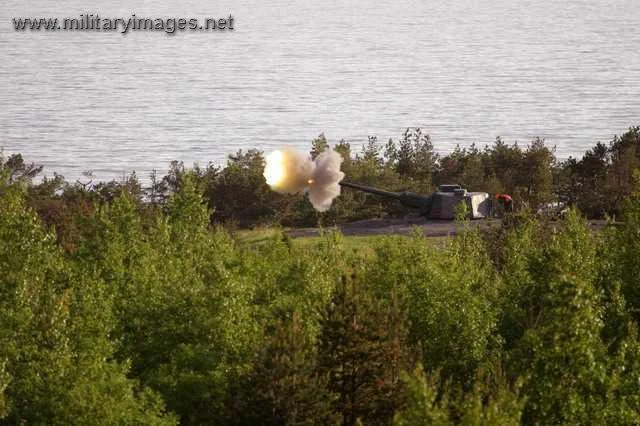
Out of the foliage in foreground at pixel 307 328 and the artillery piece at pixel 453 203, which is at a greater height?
the artillery piece at pixel 453 203

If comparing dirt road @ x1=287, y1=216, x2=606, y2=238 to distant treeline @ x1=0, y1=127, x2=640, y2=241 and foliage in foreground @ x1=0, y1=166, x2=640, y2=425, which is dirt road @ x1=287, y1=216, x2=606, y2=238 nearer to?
distant treeline @ x1=0, y1=127, x2=640, y2=241

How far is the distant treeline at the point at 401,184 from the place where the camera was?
119 metres

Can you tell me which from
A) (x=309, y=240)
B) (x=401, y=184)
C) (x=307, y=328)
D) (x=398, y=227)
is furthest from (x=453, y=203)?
(x=307, y=328)

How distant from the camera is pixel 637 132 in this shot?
136 metres

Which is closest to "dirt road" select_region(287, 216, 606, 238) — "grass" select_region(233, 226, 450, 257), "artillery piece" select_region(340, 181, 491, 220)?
"artillery piece" select_region(340, 181, 491, 220)

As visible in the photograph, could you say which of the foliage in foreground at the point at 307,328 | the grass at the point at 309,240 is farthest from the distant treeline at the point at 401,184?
the foliage in foreground at the point at 307,328

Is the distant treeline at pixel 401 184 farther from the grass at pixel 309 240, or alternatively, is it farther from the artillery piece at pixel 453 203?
the artillery piece at pixel 453 203

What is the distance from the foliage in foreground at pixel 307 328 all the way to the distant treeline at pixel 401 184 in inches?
1251

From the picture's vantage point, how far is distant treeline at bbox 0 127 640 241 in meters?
119

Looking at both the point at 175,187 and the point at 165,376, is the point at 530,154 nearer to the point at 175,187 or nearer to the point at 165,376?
the point at 175,187

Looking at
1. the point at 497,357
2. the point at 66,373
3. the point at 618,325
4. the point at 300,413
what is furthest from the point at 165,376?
the point at 618,325

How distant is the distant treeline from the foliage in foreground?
104 ft

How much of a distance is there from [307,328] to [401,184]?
61599 millimetres

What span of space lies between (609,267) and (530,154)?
54140 millimetres
